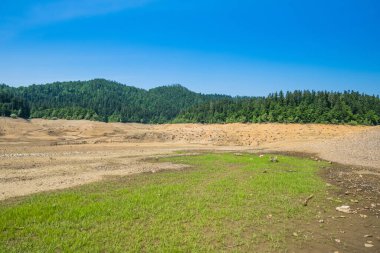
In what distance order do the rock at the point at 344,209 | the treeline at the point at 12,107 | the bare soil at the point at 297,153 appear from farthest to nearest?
the treeline at the point at 12,107 < the rock at the point at 344,209 < the bare soil at the point at 297,153

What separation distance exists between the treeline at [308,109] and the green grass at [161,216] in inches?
3041

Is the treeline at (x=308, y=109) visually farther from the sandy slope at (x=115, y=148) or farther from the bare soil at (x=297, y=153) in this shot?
the bare soil at (x=297, y=153)

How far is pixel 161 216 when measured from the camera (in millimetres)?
16203

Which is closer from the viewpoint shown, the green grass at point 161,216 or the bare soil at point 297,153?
the green grass at point 161,216

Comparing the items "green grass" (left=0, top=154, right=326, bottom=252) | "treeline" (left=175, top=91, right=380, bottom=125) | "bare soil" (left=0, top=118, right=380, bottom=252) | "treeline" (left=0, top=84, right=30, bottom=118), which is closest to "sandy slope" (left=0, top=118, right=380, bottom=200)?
"bare soil" (left=0, top=118, right=380, bottom=252)

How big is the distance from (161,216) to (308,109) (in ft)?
303

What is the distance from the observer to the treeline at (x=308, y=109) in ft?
321

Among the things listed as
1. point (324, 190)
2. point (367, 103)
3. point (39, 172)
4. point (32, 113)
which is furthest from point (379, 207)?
point (32, 113)

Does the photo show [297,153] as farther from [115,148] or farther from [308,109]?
[308,109]

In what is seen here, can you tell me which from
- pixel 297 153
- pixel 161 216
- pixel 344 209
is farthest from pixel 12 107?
pixel 344 209

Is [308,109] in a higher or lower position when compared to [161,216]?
higher

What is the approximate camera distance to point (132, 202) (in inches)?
729

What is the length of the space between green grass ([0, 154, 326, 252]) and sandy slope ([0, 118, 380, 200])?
5.20 meters

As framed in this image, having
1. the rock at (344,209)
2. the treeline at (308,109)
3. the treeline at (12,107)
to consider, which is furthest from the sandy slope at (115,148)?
the treeline at (12,107)
